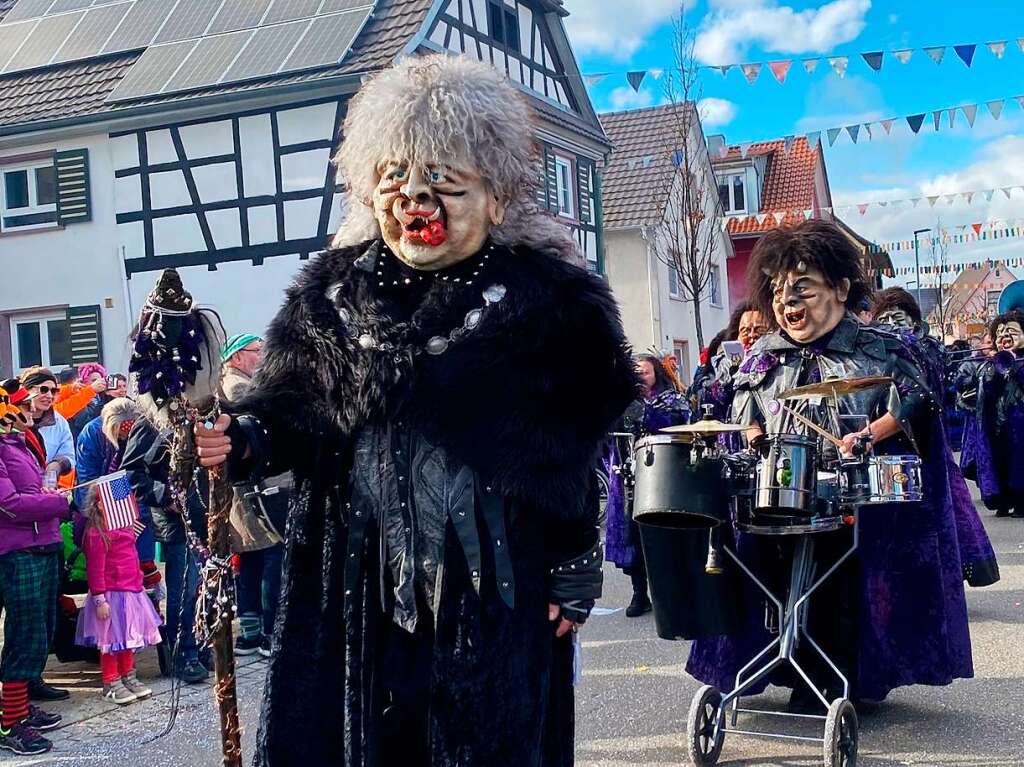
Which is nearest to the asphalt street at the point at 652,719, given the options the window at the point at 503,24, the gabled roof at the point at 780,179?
the window at the point at 503,24

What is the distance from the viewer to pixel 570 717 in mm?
3062

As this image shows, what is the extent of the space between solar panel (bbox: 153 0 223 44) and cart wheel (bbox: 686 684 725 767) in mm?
15962

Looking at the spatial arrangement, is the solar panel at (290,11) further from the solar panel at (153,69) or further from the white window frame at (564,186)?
the white window frame at (564,186)

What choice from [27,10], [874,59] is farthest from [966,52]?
[27,10]

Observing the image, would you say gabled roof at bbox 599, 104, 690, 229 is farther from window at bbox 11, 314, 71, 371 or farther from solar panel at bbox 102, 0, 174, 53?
window at bbox 11, 314, 71, 371

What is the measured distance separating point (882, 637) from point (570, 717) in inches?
85.8

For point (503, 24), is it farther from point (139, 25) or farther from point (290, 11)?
point (139, 25)

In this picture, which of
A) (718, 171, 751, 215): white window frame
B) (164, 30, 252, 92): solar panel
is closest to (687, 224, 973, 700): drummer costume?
(164, 30, 252, 92): solar panel

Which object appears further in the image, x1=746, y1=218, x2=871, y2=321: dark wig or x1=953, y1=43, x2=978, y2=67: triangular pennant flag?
x1=953, y1=43, x2=978, y2=67: triangular pennant flag

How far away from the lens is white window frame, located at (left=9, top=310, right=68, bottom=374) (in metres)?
18.1

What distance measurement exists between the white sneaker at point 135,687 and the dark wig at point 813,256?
139 inches

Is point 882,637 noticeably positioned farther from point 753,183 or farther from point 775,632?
point 753,183

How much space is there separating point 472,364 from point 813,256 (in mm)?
2290

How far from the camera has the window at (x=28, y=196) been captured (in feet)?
59.3
